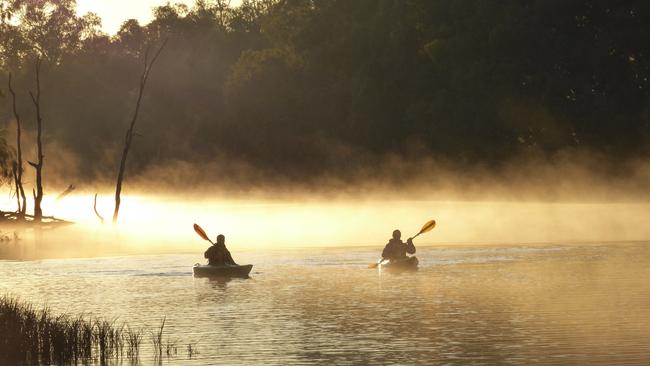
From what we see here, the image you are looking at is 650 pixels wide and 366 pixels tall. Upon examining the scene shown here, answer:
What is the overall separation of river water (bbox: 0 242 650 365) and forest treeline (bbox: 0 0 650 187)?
836 inches

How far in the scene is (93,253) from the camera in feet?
190

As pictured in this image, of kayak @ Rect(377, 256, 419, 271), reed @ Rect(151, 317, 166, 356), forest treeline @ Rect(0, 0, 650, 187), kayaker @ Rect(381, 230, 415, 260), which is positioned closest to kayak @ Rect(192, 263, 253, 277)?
kayak @ Rect(377, 256, 419, 271)

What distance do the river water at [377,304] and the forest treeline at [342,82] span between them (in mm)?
21230

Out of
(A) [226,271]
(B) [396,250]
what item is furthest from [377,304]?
(B) [396,250]

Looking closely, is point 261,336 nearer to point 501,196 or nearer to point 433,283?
point 433,283

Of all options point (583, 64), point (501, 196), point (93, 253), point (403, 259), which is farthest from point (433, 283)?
point (501, 196)

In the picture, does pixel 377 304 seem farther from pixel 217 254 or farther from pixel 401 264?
pixel 217 254

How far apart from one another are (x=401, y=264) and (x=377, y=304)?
9.56 m

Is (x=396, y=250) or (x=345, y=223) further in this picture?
(x=345, y=223)

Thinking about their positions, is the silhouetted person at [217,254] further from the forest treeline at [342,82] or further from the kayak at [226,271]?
the forest treeline at [342,82]

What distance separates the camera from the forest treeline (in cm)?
8781

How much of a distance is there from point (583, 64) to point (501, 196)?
14.0 metres

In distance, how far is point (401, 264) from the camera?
150 ft

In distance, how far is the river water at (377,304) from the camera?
27.0 meters
